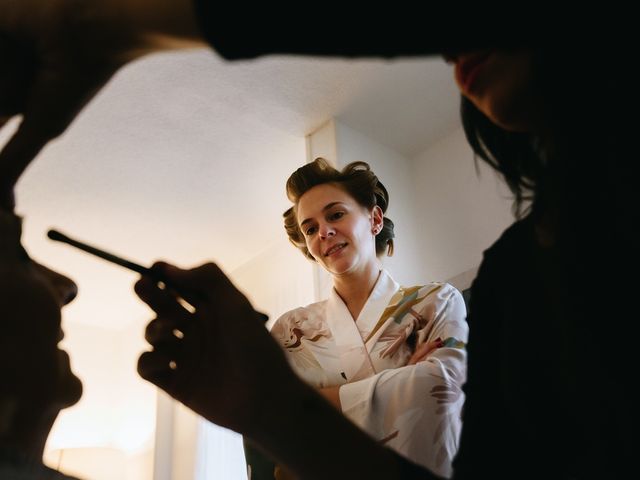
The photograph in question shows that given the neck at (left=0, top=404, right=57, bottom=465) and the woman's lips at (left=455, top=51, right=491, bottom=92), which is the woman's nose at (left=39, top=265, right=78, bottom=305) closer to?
the neck at (left=0, top=404, right=57, bottom=465)

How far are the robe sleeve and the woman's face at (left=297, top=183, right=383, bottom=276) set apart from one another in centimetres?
40

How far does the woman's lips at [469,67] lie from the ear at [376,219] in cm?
114

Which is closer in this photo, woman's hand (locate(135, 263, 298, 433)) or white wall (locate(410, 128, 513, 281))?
woman's hand (locate(135, 263, 298, 433))

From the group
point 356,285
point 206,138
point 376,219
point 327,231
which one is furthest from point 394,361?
point 206,138

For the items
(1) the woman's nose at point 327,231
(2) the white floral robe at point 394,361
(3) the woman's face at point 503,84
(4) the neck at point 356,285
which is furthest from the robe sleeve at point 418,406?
(3) the woman's face at point 503,84

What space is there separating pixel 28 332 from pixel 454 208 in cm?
206

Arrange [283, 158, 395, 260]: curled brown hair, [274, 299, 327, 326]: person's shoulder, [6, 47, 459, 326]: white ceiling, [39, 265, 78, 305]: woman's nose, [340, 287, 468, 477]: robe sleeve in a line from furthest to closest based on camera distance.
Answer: [6, 47, 459, 326]: white ceiling → [283, 158, 395, 260]: curled brown hair → [274, 299, 327, 326]: person's shoulder → [340, 287, 468, 477]: robe sleeve → [39, 265, 78, 305]: woman's nose

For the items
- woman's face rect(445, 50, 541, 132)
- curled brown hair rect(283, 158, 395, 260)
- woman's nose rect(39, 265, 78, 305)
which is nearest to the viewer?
woman's face rect(445, 50, 541, 132)

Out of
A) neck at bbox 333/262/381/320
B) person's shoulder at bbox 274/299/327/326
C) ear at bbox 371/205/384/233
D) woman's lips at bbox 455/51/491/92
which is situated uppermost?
ear at bbox 371/205/384/233

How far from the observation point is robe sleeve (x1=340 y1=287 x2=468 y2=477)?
3.32 ft

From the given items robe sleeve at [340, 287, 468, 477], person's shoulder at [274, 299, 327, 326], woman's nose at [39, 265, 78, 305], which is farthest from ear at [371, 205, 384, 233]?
woman's nose at [39, 265, 78, 305]

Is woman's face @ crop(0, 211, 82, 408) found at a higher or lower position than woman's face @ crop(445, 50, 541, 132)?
lower

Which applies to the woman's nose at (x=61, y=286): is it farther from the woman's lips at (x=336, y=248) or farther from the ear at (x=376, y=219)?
the ear at (x=376, y=219)

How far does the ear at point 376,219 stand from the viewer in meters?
1.63
